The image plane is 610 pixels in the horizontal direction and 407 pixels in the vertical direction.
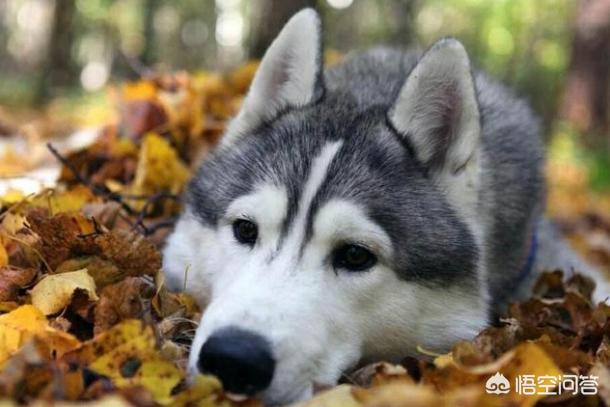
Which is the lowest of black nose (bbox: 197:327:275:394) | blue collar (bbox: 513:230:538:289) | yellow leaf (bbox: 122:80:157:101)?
blue collar (bbox: 513:230:538:289)

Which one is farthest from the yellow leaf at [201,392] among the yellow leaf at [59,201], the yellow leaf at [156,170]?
the yellow leaf at [156,170]

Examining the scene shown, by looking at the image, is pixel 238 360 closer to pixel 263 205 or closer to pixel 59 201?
pixel 263 205

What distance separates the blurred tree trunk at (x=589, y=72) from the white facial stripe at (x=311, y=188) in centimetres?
1177

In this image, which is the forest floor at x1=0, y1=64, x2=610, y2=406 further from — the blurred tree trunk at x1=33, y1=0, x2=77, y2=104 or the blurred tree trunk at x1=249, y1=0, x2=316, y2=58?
the blurred tree trunk at x1=33, y1=0, x2=77, y2=104

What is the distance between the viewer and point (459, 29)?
46.7 meters

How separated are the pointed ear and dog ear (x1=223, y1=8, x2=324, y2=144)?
447 mm

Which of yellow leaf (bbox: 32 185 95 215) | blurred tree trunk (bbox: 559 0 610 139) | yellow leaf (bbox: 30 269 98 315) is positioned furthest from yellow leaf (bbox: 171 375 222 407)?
blurred tree trunk (bbox: 559 0 610 139)

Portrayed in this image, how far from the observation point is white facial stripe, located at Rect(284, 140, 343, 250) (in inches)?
102

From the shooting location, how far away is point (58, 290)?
97.2 inches

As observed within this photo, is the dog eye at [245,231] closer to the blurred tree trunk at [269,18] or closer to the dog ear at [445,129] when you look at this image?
the dog ear at [445,129]

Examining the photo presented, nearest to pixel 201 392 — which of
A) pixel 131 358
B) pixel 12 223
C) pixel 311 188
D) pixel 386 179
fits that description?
pixel 131 358

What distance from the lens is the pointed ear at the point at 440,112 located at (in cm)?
280

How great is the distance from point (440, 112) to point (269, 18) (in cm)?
450

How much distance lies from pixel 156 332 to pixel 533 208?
2390 mm
